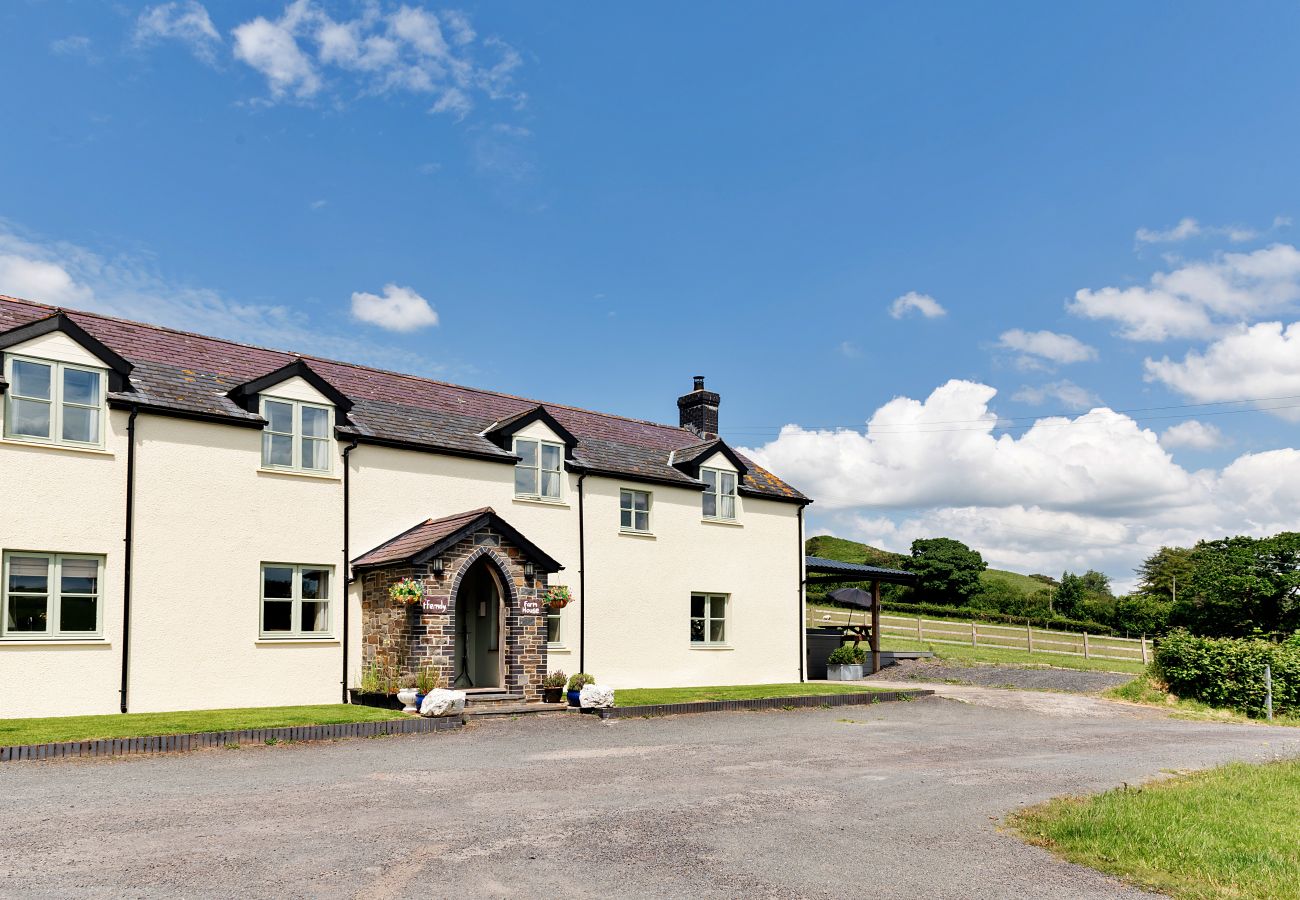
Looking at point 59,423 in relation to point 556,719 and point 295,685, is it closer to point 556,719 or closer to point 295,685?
point 295,685

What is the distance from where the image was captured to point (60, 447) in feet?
58.1

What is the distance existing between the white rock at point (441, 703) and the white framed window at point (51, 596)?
6091 mm

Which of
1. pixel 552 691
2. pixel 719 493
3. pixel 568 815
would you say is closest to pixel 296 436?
pixel 552 691

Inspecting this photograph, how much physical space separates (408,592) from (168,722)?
4.83 meters

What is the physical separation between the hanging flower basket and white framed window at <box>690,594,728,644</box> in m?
10.1

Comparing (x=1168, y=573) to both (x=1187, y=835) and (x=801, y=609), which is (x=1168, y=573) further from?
(x=1187, y=835)

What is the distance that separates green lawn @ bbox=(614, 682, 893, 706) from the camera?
22094mm

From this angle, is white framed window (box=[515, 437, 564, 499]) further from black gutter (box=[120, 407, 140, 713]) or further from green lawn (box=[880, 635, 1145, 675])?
green lawn (box=[880, 635, 1145, 675])

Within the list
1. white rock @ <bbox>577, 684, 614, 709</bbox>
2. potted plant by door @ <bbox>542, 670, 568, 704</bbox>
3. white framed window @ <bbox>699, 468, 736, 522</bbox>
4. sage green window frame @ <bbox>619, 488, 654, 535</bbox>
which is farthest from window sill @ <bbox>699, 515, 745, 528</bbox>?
white rock @ <bbox>577, 684, 614, 709</bbox>

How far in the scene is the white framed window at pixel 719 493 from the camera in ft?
93.7

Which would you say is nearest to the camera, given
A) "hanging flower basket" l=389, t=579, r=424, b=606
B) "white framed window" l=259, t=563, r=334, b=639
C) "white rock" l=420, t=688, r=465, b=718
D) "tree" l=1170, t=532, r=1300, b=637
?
"white rock" l=420, t=688, r=465, b=718

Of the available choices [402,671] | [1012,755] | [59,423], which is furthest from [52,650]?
[1012,755]

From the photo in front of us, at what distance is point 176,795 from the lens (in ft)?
35.5

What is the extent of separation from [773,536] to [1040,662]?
47.4 ft
